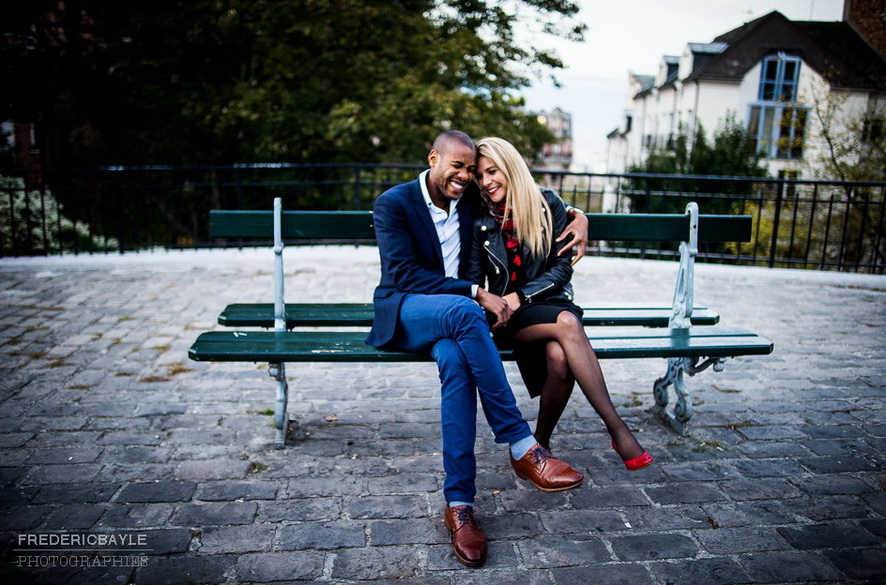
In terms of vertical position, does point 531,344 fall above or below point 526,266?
below

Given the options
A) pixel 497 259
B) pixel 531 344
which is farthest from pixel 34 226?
pixel 531 344

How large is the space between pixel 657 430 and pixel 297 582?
7.78 ft

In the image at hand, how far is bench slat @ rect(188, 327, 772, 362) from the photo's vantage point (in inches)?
136

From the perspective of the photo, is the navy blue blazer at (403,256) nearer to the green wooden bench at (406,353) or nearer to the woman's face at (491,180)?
the green wooden bench at (406,353)

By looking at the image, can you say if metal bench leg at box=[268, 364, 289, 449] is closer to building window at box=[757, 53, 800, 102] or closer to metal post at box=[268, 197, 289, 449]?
metal post at box=[268, 197, 289, 449]

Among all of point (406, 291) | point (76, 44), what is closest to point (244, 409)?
point (406, 291)

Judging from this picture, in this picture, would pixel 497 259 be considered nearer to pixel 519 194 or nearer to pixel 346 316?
pixel 519 194

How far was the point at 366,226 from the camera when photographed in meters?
4.40

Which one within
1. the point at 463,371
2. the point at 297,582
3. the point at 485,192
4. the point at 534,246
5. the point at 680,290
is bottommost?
the point at 297,582

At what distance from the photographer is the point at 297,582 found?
2.56m

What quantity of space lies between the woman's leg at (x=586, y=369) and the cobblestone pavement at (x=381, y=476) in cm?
28

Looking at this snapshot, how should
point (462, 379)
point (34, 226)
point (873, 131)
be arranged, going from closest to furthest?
point (462, 379) < point (34, 226) < point (873, 131)

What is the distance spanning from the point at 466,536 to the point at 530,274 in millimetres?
1483

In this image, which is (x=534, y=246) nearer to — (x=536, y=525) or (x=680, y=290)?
(x=680, y=290)
